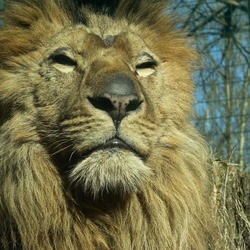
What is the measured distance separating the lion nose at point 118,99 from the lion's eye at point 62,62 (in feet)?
1.22

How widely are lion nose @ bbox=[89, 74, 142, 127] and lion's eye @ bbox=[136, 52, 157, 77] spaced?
15.7 inches

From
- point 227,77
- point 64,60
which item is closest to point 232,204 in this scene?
point 64,60

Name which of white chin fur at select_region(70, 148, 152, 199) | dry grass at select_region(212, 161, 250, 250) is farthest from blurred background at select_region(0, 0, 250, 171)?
white chin fur at select_region(70, 148, 152, 199)

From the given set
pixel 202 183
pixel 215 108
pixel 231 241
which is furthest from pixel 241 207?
pixel 215 108

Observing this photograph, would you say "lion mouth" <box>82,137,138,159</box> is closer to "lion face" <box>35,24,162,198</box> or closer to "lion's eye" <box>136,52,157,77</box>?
"lion face" <box>35,24,162,198</box>

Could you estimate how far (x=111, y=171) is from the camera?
3145mm

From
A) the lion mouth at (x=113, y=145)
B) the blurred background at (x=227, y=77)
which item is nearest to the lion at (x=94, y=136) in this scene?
the lion mouth at (x=113, y=145)

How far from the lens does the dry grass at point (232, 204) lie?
4633 mm

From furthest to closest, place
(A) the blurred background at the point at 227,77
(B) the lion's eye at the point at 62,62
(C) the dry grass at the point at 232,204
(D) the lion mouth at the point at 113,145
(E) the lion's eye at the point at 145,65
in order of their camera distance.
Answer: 1. (A) the blurred background at the point at 227,77
2. (C) the dry grass at the point at 232,204
3. (E) the lion's eye at the point at 145,65
4. (B) the lion's eye at the point at 62,62
5. (D) the lion mouth at the point at 113,145

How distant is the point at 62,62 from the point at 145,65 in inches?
18.4

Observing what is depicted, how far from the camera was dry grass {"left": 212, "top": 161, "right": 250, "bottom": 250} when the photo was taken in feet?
15.2

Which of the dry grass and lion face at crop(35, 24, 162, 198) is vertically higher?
lion face at crop(35, 24, 162, 198)

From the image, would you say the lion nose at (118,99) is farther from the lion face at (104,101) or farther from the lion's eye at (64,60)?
the lion's eye at (64,60)

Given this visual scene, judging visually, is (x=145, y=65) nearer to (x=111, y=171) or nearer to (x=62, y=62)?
(x=62, y=62)
